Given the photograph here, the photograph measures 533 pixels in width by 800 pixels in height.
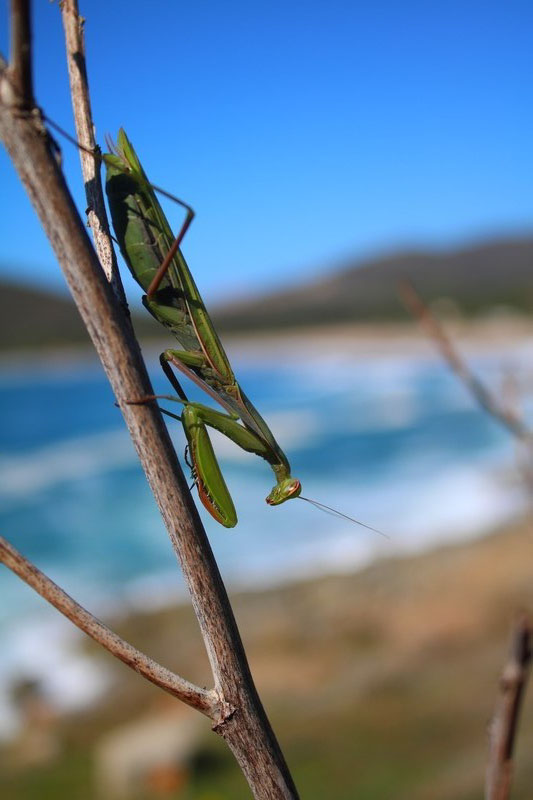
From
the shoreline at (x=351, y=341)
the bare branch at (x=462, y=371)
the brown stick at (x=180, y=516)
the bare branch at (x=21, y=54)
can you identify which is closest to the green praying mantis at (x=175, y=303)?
the bare branch at (x=462, y=371)

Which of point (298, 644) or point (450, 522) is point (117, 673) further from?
point (450, 522)

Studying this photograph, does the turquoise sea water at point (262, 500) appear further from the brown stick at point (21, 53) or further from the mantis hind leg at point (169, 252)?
the brown stick at point (21, 53)

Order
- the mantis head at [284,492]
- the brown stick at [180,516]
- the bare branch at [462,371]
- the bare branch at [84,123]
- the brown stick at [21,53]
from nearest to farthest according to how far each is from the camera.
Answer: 1. the brown stick at [21,53]
2. the brown stick at [180,516]
3. the bare branch at [84,123]
4. the mantis head at [284,492]
5. the bare branch at [462,371]

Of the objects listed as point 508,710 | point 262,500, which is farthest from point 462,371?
point 262,500

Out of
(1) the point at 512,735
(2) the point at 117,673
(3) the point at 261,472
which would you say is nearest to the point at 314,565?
(2) the point at 117,673

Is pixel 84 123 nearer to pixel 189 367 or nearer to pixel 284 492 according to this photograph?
pixel 189 367
